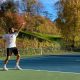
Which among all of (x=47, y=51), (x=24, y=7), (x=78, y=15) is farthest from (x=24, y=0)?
(x=47, y=51)

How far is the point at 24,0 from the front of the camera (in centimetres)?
6550

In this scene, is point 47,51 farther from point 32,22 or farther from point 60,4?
point 32,22

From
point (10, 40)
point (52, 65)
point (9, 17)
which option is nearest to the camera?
point (10, 40)

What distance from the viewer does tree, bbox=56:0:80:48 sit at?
193 ft

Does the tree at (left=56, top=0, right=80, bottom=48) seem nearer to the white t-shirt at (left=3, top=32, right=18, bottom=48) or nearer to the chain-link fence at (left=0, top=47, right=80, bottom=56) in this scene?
the chain-link fence at (left=0, top=47, right=80, bottom=56)

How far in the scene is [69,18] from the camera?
192ft

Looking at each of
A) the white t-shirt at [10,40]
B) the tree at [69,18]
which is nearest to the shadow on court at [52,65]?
the white t-shirt at [10,40]

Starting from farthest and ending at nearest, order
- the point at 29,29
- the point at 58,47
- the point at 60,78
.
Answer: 1. the point at 29,29
2. the point at 58,47
3. the point at 60,78

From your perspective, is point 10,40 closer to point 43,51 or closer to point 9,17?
point 43,51

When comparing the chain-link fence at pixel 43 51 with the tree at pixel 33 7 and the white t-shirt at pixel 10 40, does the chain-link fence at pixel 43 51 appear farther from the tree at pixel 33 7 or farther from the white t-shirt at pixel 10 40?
the white t-shirt at pixel 10 40

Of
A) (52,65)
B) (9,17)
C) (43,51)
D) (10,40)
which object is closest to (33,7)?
(9,17)

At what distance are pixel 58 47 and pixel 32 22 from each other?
14.9 metres

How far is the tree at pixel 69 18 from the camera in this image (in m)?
58.8

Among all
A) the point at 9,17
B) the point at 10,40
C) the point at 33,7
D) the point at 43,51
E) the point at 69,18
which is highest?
the point at 10,40
